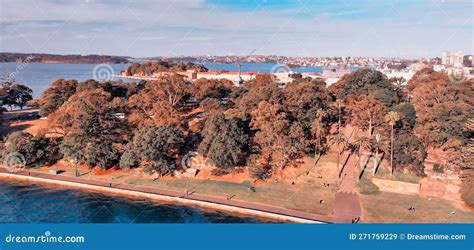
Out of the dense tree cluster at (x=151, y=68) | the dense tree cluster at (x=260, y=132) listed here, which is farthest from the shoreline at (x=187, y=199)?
the dense tree cluster at (x=151, y=68)

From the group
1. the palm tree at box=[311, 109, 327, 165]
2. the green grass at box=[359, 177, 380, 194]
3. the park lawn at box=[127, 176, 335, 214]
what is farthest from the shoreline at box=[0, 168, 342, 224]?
the palm tree at box=[311, 109, 327, 165]

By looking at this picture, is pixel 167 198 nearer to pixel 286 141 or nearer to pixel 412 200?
pixel 286 141

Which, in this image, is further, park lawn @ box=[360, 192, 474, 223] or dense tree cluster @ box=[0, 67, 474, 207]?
dense tree cluster @ box=[0, 67, 474, 207]

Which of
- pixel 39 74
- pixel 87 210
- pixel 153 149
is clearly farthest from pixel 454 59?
pixel 39 74

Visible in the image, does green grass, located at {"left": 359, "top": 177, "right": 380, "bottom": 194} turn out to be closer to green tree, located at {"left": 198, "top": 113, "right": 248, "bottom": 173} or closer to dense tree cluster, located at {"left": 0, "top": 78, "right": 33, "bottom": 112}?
green tree, located at {"left": 198, "top": 113, "right": 248, "bottom": 173}

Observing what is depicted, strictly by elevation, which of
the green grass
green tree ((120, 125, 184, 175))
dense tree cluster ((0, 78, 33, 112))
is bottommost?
the green grass

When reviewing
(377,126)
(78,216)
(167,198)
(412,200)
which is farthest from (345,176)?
(78,216)

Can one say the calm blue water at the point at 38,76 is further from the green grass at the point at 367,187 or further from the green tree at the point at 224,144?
the green grass at the point at 367,187
